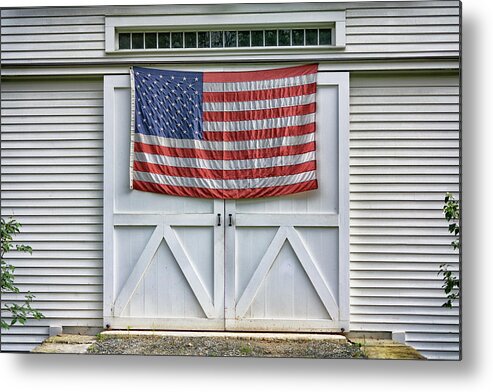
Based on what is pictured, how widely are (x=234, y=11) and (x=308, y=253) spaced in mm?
1314

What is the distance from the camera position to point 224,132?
3129mm

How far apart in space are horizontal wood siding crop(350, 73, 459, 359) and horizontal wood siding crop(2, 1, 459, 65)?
149mm

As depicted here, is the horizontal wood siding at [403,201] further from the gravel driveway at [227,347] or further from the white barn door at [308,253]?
the gravel driveway at [227,347]

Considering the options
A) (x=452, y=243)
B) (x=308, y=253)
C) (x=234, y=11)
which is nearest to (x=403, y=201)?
(x=452, y=243)

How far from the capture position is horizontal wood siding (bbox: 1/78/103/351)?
3170mm

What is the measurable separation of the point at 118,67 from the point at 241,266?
49.8 inches

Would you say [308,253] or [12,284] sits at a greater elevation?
[308,253]

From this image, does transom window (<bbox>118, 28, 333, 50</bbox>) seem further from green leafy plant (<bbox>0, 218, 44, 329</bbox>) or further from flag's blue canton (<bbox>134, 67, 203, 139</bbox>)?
green leafy plant (<bbox>0, 218, 44, 329</bbox>)

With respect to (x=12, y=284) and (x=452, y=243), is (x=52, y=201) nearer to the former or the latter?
(x=12, y=284)

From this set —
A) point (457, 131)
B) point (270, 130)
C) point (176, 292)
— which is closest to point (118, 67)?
point (270, 130)

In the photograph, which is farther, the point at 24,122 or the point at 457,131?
the point at 24,122

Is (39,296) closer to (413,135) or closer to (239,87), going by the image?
(239,87)

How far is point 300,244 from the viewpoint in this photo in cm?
312

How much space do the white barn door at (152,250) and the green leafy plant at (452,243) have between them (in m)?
1.16
